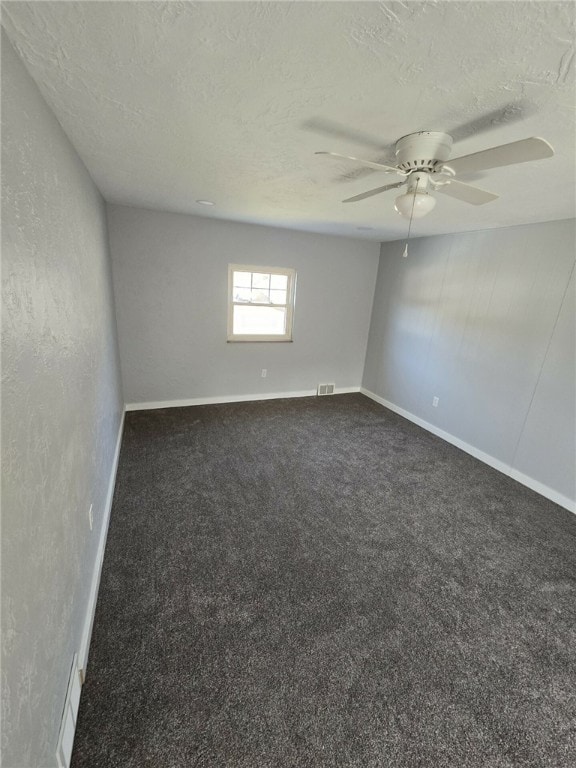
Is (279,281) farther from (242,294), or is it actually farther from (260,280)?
(242,294)

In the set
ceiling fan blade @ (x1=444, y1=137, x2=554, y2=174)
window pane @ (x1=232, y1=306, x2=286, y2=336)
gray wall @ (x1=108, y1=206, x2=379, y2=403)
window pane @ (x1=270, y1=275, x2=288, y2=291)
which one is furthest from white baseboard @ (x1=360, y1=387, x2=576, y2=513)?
ceiling fan blade @ (x1=444, y1=137, x2=554, y2=174)

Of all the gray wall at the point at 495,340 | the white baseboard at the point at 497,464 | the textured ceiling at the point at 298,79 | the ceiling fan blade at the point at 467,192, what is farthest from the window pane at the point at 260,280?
the ceiling fan blade at the point at 467,192

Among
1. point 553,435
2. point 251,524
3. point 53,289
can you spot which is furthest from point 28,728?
point 553,435

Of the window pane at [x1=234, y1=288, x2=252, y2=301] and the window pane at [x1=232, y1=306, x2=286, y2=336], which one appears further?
the window pane at [x1=232, y1=306, x2=286, y2=336]

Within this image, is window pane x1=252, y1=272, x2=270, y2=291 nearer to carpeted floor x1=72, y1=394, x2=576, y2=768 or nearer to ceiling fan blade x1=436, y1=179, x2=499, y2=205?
carpeted floor x1=72, y1=394, x2=576, y2=768

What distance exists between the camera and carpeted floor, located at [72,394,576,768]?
1.25 m

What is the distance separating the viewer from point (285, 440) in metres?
3.63

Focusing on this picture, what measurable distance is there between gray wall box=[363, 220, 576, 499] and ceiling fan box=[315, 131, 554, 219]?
181cm

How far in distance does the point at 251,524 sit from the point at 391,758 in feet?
4.50

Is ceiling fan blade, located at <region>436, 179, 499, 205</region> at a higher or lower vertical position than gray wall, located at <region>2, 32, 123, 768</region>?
higher

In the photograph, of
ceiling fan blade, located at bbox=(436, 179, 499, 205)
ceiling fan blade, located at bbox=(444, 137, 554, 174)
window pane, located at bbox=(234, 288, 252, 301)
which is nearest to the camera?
ceiling fan blade, located at bbox=(444, 137, 554, 174)

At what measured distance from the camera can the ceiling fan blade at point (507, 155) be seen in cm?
106

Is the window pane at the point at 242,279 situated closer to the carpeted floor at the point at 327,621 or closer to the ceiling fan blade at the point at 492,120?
the carpeted floor at the point at 327,621

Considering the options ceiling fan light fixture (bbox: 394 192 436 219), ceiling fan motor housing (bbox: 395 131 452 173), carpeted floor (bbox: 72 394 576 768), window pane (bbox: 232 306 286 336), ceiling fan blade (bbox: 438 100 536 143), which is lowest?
carpeted floor (bbox: 72 394 576 768)
